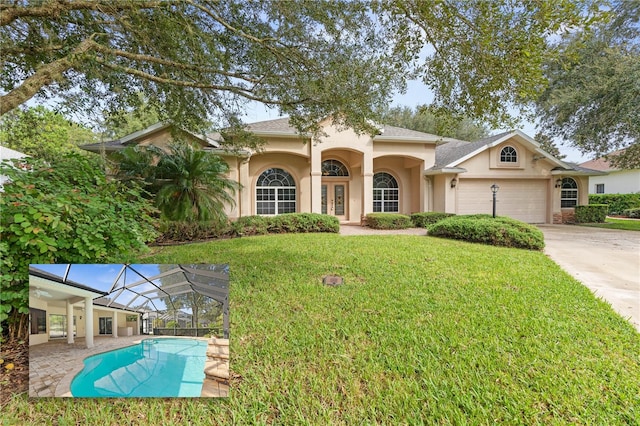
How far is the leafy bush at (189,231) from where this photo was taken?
986cm

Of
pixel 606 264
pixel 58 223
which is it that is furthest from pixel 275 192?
pixel 58 223

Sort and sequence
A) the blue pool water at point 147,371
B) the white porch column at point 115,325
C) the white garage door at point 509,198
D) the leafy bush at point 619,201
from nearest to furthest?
the blue pool water at point 147,371, the white porch column at point 115,325, the white garage door at point 509,198, the leafy bush at point 619,201

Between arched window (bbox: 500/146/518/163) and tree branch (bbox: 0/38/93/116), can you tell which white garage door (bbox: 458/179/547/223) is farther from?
tree branch (bbox: 0/38/93/116)

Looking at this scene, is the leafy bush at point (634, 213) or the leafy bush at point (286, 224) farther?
the leafy bush at point (634, 213)

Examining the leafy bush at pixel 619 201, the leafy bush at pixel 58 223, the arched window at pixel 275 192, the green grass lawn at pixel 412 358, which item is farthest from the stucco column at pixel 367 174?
the leafy bush at pixel 619 201

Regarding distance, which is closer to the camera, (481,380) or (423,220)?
(481,380)

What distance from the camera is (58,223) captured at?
2.28 metres

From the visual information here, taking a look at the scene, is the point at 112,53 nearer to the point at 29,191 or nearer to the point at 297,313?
the point at 29,191

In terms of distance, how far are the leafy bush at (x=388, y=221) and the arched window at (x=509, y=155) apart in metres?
6.60

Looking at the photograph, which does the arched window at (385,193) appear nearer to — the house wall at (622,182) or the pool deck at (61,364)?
the pool deck at (61,364)

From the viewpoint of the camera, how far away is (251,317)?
144 inches

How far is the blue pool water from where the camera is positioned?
2.10 metres

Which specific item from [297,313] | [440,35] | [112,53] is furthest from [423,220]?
[112,53]

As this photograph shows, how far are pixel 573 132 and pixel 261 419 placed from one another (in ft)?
61.3
